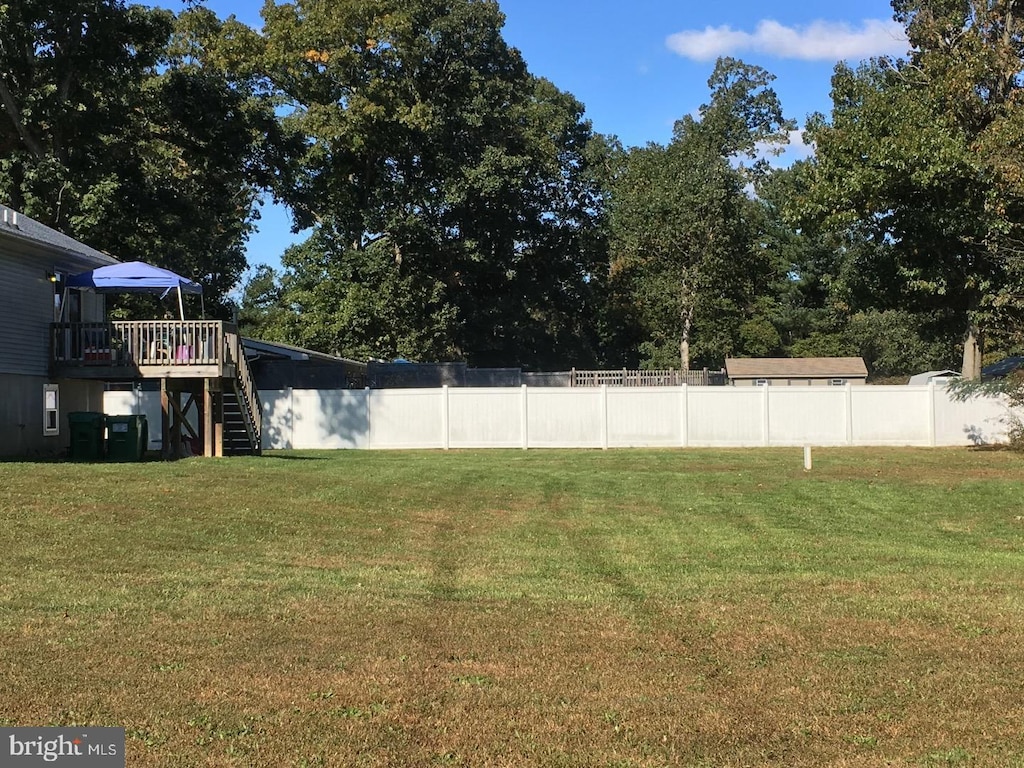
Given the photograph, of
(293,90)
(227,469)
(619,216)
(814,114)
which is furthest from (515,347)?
(227,469)

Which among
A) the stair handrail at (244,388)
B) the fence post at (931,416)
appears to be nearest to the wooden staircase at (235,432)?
the stair handrail at (244,388)

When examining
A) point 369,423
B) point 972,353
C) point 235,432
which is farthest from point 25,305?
point 972,353

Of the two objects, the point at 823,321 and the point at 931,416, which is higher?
the point at 823,321

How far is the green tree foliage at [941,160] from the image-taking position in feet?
69.5

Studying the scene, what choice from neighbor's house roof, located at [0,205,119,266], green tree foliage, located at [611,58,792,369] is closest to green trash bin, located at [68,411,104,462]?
neighbor's house roof, located at [0,205,119,266]

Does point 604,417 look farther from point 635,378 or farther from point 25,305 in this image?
point 25,305

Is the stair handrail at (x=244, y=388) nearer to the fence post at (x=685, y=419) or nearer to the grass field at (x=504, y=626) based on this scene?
the grass field at (x=504, y=626)

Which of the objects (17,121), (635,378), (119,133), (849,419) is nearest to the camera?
(17,121)

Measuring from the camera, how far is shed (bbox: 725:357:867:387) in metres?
47.9

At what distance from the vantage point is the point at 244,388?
19906 millimetres

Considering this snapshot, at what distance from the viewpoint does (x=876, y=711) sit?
185 inches

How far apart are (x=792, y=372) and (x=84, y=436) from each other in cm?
3779

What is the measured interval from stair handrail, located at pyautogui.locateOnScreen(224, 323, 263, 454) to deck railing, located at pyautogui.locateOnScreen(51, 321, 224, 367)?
1.32ft

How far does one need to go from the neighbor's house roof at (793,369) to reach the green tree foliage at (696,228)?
7.79 feet
